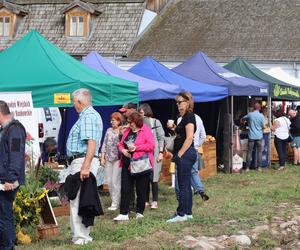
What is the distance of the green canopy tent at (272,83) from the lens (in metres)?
18.5

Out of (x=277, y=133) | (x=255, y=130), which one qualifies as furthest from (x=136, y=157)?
(x=277, y=133)

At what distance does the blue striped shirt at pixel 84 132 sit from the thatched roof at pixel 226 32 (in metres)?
24.8

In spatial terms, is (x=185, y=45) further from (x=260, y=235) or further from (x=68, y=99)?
(x=260, y=235)

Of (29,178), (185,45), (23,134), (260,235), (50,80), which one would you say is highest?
(185,45)

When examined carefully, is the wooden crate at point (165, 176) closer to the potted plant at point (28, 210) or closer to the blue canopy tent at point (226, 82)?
the blue canopy tent at point (226, 82)

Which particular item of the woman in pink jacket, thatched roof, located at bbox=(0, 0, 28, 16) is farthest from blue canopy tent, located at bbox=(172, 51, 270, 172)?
thatched roof, located at bbox=(0, 0, 28, 16)

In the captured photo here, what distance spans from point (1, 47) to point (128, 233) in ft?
90.1

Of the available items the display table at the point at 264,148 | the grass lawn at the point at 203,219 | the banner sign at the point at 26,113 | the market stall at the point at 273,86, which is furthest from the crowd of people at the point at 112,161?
the market stall at the point at 273,86

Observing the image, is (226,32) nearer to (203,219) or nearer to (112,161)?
(112,161)

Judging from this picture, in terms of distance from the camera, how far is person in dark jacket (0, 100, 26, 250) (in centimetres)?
667

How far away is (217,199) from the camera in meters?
11.8

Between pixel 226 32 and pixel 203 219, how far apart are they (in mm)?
25407

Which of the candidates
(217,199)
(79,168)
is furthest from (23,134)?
(217,199)

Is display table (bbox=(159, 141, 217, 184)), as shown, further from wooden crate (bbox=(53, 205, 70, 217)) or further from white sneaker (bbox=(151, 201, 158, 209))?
wooden crate (bbox=(53, 205, 70, 217))
